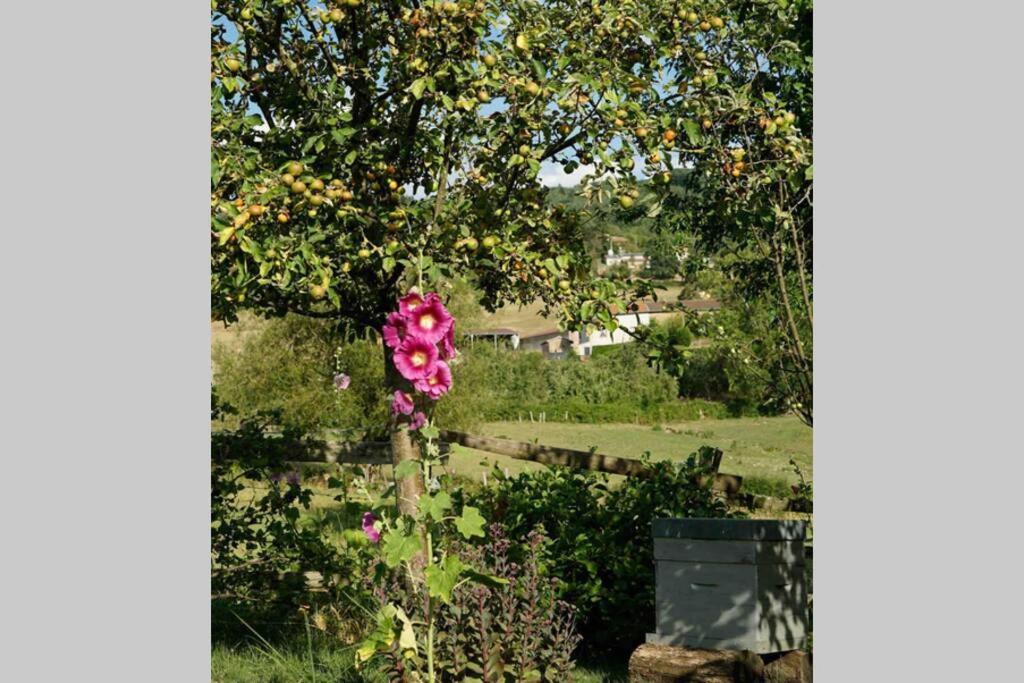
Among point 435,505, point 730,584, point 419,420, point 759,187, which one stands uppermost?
point 759,187

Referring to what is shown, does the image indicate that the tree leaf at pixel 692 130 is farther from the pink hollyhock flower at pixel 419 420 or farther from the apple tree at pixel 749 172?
the pink hollyhock flower at pixel 419 420

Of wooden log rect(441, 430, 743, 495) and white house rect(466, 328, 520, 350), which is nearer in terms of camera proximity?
wooden log rect(441, 430, 743, 495)

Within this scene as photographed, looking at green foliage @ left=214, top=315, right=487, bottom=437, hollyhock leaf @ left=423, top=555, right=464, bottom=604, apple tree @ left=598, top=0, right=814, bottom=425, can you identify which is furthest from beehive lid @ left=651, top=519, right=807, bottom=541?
green foliage @ left=214, top=315, right=487, bottom=437

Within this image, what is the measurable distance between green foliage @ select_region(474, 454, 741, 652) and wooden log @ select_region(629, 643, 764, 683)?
580mm

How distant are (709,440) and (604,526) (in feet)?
5.06

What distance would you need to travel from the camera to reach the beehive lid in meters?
3.74

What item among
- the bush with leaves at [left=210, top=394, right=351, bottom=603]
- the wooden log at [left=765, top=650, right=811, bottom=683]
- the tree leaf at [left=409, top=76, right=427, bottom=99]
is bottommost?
the wooden log at [left=765, top=650, right=811, bottom=683]

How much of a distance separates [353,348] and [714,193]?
4089mm

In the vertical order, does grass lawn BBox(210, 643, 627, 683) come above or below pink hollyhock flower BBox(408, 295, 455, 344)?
below

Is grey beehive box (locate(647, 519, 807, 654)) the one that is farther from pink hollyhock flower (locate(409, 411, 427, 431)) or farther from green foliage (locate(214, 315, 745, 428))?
green foliage (locate(214, 315, 745, 428))

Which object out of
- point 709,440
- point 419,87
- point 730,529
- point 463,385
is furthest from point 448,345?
point 463,385

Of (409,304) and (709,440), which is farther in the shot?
(709,440)

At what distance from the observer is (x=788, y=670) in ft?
12.6

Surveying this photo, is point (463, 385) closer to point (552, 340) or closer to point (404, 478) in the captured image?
point (552, 340)
